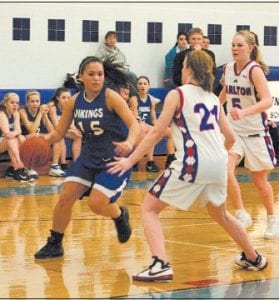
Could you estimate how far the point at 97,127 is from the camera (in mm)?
8188

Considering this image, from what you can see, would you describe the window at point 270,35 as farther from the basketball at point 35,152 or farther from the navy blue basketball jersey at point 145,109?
the basketball at point 35,152

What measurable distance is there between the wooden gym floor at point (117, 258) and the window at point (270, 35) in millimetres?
7349

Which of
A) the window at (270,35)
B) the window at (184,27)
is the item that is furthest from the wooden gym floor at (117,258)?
the window at (270,35)

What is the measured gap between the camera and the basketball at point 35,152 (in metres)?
8.98

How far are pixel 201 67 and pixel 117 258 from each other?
1777 millimetres

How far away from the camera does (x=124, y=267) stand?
7.80 m

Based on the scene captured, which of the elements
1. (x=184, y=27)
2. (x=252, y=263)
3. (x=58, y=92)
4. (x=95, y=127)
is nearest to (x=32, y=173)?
(x=58, y=92)

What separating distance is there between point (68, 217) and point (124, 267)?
2.50 feet

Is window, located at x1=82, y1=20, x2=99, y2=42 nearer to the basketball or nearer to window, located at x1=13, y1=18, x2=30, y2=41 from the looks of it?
window, located at x1=13, y1=18, x2=30, y2=41

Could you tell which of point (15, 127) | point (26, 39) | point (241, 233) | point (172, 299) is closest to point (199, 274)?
point (241, 233)

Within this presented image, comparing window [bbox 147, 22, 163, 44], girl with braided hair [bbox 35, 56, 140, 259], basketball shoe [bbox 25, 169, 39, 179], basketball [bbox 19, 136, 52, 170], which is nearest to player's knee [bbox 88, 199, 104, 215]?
girl with braided hair [bbox 35, 56, 140, 259]

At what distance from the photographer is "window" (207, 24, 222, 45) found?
17.6m

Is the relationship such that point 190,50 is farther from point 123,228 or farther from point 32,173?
point 123,228

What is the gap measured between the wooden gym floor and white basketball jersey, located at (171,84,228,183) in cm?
77
